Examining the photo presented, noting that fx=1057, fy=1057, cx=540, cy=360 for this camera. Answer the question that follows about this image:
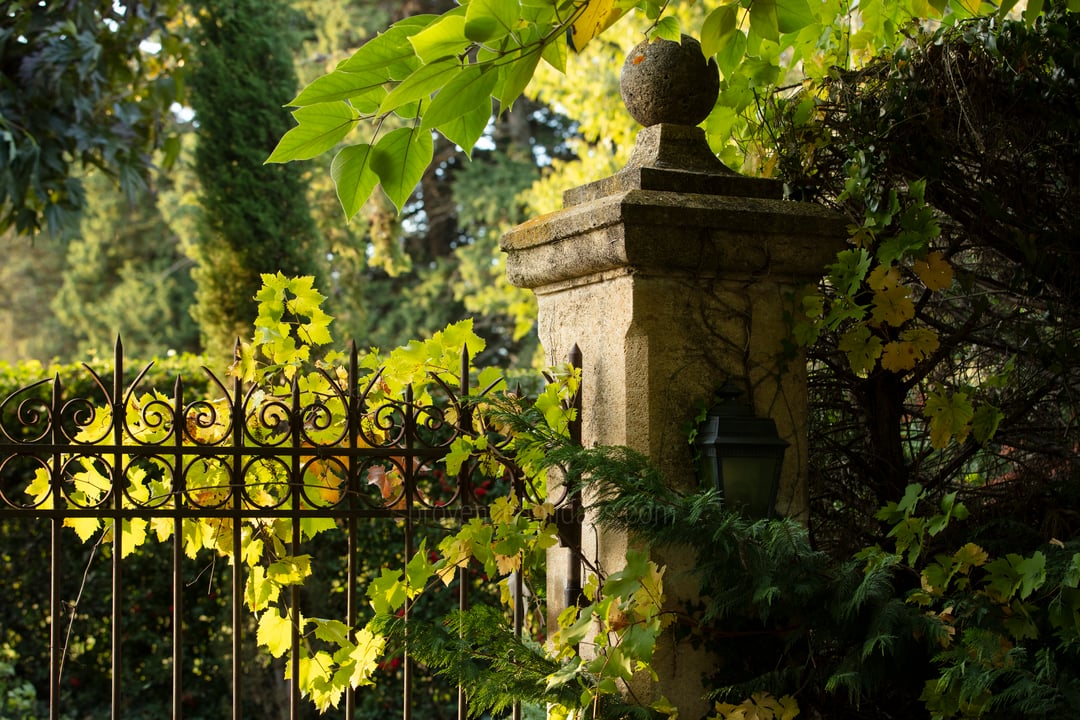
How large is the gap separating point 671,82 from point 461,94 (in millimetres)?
955

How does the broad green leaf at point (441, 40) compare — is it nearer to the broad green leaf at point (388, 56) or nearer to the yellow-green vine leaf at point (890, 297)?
the broad green leaf at point (388, 56)

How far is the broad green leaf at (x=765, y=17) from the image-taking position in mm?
1962

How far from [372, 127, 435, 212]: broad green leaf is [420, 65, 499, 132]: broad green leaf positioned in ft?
0.30

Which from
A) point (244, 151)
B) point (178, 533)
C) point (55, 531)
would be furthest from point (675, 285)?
point (244, 151)

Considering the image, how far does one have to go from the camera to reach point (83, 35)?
6.26 meters

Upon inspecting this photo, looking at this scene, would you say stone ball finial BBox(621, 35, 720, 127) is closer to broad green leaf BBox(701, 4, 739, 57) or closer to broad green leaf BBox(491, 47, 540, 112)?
broad green leaf BBox(701, 4, 739, 57)

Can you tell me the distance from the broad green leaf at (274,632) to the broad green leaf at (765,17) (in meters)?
1.79

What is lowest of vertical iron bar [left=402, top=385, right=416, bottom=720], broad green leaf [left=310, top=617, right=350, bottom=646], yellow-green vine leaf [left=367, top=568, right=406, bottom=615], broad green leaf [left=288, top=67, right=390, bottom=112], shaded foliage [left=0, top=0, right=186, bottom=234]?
broad green leaf [left=310, top=617, right=350, bottom=646]

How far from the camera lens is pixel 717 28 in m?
1.95

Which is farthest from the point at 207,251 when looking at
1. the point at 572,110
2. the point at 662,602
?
the point at 662,602

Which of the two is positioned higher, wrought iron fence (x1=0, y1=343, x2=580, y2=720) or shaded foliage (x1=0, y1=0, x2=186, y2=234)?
shaded foliage (x1=0, y1=0, x2=186, y2=234)

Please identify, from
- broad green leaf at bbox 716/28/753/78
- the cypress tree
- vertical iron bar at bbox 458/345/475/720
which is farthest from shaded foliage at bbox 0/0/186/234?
broad green leaf at bbox 716/28/753/78

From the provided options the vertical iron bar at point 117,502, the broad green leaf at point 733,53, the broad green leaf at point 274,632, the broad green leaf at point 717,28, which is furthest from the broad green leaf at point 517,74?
the broad green leaf at point 274,632

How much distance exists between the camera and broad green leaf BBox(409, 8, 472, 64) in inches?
61.0
